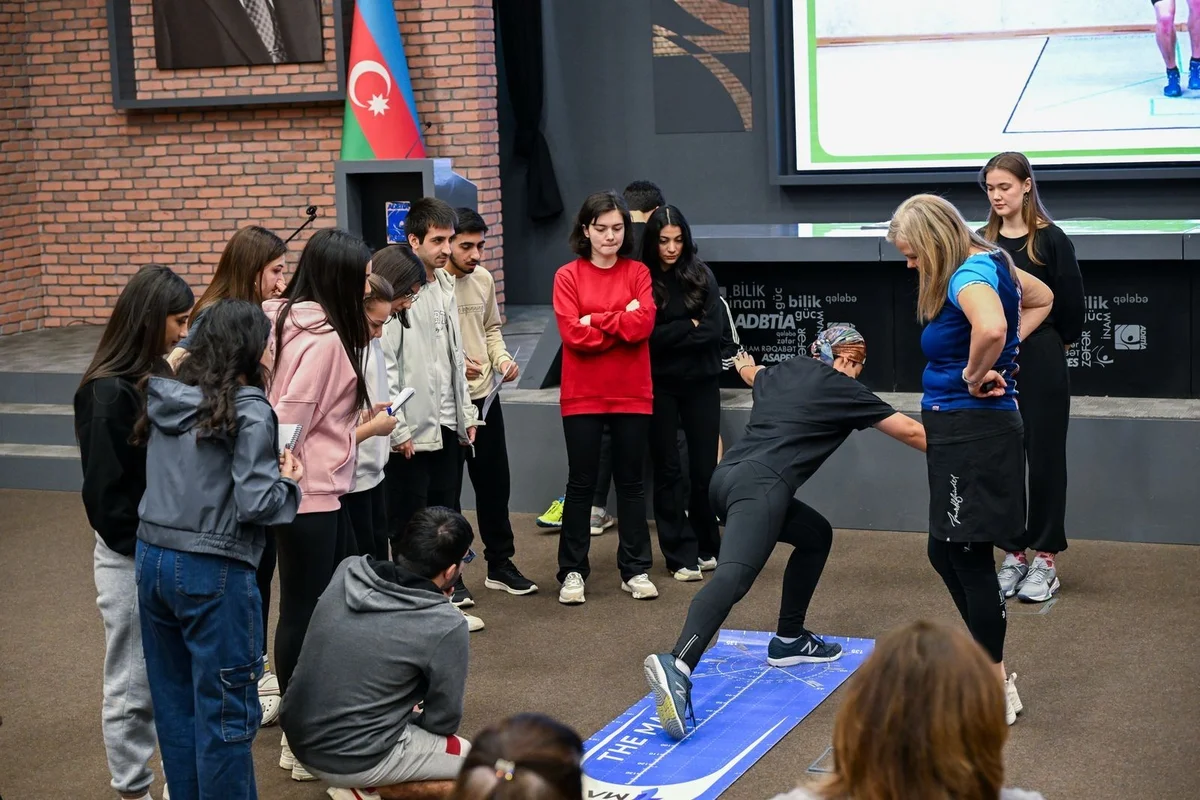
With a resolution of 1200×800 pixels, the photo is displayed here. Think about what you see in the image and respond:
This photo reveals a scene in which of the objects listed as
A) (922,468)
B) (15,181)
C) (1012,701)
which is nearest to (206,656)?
(1012,701)

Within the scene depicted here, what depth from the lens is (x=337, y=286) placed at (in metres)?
3.92

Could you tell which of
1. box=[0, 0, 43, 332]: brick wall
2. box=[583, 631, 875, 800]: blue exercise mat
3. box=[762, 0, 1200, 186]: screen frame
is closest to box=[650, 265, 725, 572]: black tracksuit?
box=[583, 631, 875, 800]: blue exercise mat

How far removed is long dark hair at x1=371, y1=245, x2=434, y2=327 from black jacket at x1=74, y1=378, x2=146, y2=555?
4.03ft

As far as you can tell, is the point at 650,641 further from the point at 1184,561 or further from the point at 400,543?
the point at 1184,561

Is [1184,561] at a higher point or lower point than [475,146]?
lower

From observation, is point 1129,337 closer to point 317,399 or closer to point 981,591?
point 981,591

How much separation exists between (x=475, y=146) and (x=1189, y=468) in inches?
178

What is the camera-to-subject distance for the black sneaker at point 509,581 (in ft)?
18.9

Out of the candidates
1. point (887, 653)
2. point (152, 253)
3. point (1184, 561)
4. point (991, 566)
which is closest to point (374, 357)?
point (991, 566)

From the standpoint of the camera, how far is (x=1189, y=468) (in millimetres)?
6047

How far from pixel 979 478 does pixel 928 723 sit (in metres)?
2.39

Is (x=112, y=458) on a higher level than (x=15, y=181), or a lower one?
lower

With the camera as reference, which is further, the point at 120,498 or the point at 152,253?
the point at 152,253

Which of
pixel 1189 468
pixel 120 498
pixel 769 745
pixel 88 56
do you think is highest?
pixel 88 56
